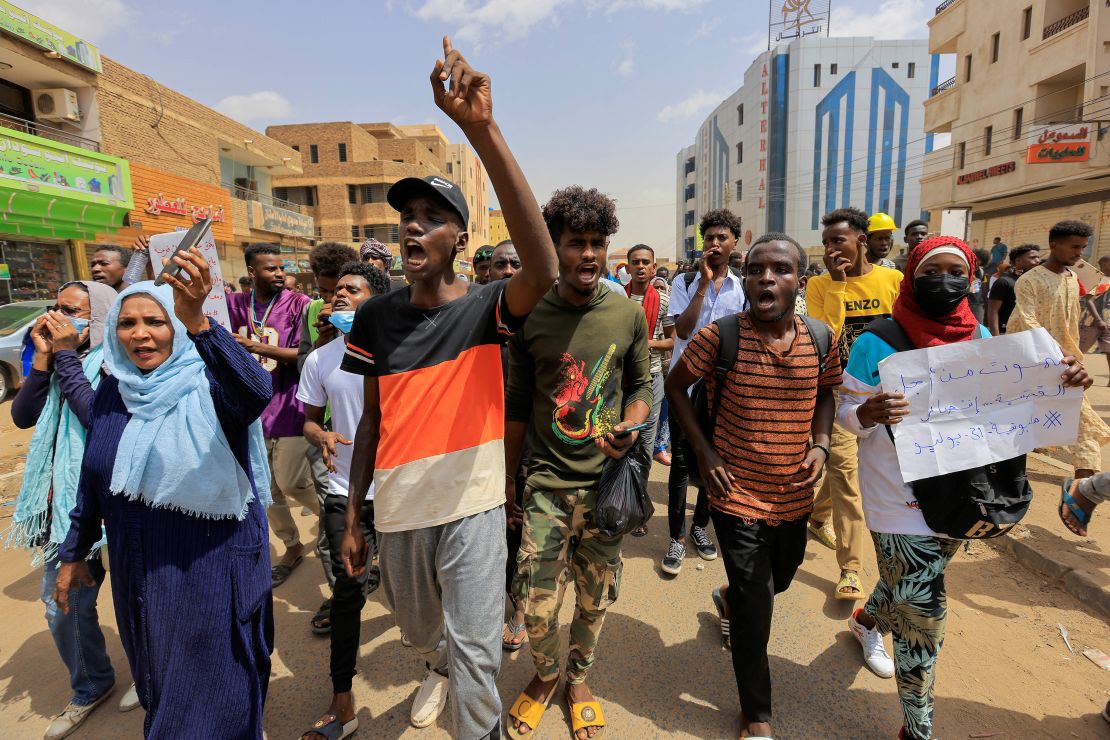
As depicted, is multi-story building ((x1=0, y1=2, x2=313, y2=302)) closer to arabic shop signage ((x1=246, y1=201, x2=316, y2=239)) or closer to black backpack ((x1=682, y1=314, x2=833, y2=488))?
arabic shop signage ((x1=246, y1=201, x2=316, y2=239))

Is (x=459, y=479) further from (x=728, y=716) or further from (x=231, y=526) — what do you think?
(x=728, y=716)

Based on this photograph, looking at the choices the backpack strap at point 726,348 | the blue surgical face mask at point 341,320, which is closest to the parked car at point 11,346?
the blue surgical face mask at point 341,320

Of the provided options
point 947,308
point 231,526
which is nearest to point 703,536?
point 947,308

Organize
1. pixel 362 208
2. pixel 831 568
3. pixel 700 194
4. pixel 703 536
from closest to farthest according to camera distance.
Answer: pixel 831 568, pixel 703 536, pixel 362 208, pixel 700 194

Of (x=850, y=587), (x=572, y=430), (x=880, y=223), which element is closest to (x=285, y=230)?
(x=880, y=223)

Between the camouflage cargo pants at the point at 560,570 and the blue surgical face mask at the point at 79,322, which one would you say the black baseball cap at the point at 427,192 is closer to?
the camouflage cargo pants at the point at 560,570

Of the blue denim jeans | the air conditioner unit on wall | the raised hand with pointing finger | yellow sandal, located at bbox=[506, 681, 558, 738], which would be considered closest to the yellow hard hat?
the raised hand with pointing finger

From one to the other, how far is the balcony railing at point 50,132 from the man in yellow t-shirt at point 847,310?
726 inches

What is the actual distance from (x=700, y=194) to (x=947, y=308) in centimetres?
6574

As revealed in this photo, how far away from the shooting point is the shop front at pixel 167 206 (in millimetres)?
16125

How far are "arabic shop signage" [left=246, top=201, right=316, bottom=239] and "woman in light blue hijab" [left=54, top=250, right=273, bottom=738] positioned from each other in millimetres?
23500

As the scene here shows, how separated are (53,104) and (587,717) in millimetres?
20522

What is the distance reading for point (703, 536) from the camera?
412 centimetres

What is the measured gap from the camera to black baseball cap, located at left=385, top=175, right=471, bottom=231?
1916 mm
